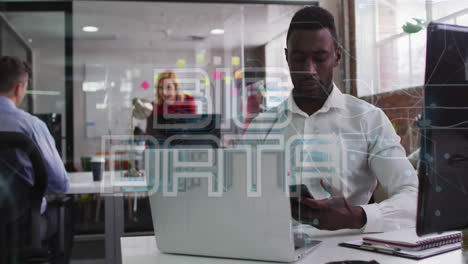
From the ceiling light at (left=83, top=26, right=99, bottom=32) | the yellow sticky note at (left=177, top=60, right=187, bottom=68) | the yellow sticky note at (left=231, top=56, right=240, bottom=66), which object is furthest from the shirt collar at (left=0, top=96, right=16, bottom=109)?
the ceiling light at (left=83, top=26, right=99, bottom=32)

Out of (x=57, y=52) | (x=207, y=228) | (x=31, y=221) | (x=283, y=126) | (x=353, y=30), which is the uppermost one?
(x=57, y=52)

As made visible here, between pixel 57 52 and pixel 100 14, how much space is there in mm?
451

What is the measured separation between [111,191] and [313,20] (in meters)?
1.32

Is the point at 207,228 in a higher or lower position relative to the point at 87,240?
higher

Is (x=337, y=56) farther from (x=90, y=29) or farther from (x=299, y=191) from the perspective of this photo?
(x=90, y=29)

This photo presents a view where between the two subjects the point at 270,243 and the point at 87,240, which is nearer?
the point at 270,243

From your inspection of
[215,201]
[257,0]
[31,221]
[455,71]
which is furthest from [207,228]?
[257,0]

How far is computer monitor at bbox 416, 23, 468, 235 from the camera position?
852 mm

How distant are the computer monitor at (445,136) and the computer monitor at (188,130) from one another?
0.65 metres

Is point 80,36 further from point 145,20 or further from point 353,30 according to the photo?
point 353,30

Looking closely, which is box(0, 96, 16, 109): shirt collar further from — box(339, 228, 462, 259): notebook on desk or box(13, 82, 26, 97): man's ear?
box(339, 228, 462, 259): notebook on desk

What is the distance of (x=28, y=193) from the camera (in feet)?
5.57

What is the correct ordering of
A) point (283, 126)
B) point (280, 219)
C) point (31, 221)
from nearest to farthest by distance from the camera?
point (280, 219) < point (283, 126) < point (31, 221)

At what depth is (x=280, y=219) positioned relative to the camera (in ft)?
2.87
